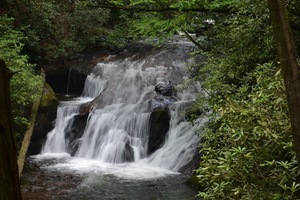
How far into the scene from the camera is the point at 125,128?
14.4 meters

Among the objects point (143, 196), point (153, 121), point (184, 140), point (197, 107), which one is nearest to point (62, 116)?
point (153, 121)

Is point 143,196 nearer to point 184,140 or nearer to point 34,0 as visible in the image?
point 184,140

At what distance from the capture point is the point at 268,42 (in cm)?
572

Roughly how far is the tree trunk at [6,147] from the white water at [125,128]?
28.5 ft

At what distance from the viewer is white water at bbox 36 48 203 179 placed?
12328 mm

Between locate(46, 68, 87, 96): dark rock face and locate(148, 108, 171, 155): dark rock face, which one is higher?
locate(46, 68, 87, 96): dark rock face

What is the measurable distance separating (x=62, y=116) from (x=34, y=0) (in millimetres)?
6653

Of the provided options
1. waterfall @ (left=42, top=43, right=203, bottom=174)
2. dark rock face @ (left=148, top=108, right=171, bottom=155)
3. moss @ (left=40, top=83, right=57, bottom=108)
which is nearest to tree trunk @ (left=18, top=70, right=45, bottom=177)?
moss @ (left=40, top=83, right=57, bottom=108)

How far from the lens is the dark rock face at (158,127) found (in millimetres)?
13469

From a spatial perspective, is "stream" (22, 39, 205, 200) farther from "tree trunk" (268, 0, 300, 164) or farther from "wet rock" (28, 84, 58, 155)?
"tree trunk" (268, 0, 300, 164)

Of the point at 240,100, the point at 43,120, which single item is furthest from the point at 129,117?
the point at 240,100

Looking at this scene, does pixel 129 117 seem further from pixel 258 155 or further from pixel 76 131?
pixel 258 155

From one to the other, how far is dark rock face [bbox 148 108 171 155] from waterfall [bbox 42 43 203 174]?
17cm

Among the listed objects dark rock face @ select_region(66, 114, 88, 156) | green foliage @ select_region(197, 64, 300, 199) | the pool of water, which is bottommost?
the pool of water
